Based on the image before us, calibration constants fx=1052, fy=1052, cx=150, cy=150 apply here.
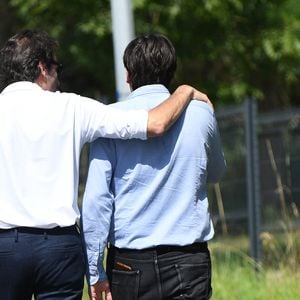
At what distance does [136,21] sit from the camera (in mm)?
13070

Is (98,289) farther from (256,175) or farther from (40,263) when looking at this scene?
(256,175)

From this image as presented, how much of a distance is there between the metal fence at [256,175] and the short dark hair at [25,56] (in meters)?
4.72

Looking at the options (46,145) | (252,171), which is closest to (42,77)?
(46,145)

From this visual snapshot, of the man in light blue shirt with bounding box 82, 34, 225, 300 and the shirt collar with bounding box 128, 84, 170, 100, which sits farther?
the shirt collar with bounding box 128, 84, 170, 100

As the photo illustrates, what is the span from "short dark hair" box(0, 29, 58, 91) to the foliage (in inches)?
313

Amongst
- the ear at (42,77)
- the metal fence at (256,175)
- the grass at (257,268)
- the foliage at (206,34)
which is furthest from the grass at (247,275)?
the foliage at (206,34)

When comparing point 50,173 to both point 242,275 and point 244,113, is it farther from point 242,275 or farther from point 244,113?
point 244,113

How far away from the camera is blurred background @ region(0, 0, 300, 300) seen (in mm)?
9242

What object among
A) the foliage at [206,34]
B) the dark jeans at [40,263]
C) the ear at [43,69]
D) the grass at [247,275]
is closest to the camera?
the dark jeans at [40,263]

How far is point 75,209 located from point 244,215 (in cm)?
553

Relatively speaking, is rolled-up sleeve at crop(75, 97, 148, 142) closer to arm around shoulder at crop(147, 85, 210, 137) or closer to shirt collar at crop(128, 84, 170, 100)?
arm around shoulder at crop(147, 85, 210, 137)

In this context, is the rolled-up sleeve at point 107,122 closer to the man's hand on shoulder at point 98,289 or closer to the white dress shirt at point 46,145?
the white dress shirt at point 46,145

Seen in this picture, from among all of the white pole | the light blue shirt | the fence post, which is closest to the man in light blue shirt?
the light blue shirt

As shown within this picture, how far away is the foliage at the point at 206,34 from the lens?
42.8ft
